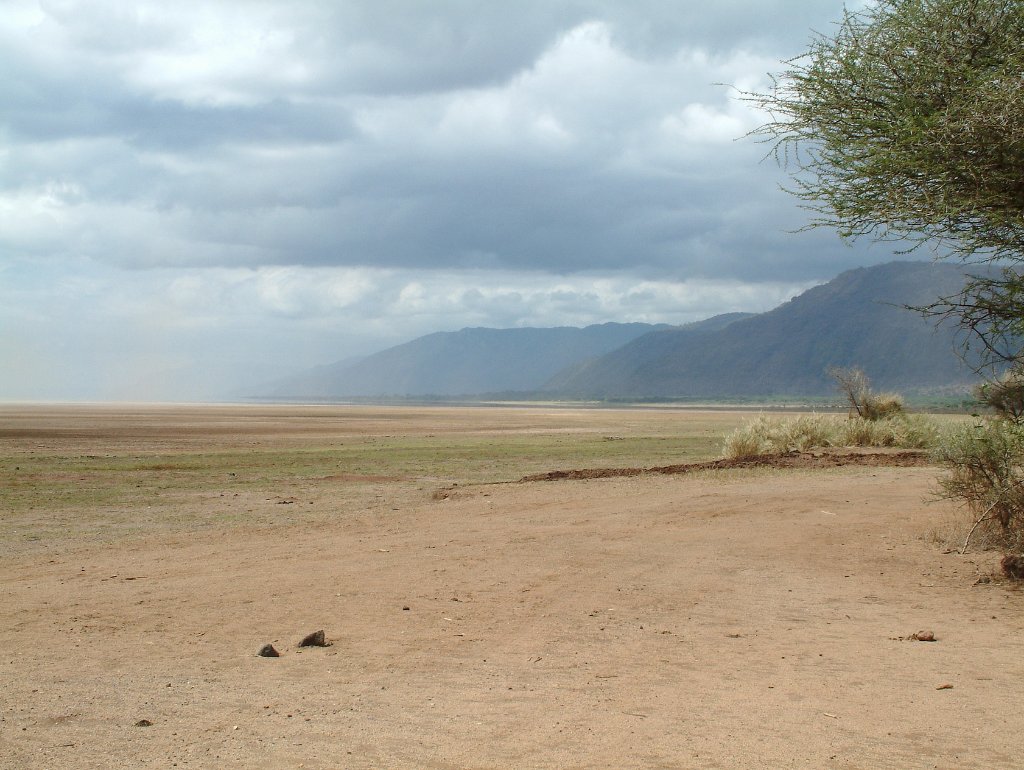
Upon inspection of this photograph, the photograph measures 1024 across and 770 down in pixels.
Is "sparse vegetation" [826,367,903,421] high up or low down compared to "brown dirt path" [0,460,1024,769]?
up

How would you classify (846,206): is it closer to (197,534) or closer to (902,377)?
(197,534)

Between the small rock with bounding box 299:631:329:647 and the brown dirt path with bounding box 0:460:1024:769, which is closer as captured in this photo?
the brown dirt path with bounding box 0:460:1024:769

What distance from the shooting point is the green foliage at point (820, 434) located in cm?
2817

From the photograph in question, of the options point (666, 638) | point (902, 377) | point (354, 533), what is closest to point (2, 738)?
point (666, 638)

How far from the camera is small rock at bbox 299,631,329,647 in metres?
8.35

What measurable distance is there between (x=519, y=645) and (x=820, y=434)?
23.0 meters

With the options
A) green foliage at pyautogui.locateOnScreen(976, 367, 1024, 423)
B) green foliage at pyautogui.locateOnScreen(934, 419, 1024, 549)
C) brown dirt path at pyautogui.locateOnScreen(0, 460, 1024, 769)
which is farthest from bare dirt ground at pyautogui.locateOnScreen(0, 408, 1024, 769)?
green foliage at pyautogui.locateOnScreen(976, 367, 1024, 423)

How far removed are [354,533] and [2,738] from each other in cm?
906

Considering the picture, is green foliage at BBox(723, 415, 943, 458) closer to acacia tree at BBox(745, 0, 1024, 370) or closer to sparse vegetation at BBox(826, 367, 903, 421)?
sparse vegetation at BBox(826, 367, 903, 421)

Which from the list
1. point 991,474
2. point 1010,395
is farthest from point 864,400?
point 1010,395

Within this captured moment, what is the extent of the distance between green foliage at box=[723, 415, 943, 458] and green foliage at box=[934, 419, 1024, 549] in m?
14.3

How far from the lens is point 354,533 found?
14.8m

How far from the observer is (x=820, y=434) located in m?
29.5

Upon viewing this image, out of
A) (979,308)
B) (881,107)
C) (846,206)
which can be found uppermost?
(881,107)
